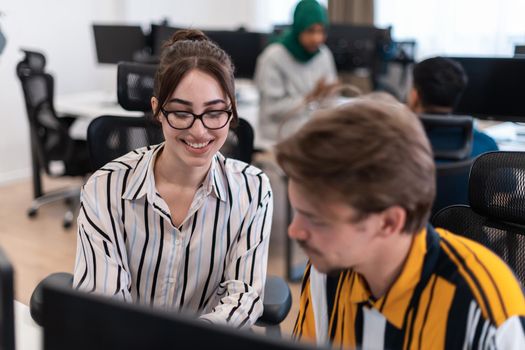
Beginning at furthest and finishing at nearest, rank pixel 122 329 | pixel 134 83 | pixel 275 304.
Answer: pixel 134 83 < pixel 275 304 < pixel 122 329

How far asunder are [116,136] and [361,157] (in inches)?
48.2

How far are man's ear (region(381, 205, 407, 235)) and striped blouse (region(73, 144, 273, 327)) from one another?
2.09 ft

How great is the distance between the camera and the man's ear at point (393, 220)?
0.95m

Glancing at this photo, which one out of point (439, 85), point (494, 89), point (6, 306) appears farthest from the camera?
point (494, 89)

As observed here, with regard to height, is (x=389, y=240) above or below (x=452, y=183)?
above

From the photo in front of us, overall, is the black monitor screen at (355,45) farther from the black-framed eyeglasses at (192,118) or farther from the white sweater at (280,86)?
the black-framed eyeglasses at (192,118)

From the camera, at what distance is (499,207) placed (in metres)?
1.45

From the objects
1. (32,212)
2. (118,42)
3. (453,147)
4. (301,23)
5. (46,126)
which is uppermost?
(301,23)

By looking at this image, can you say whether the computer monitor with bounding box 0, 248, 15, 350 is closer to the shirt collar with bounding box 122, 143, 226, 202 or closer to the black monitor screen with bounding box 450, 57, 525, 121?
the shirt collar with bounding box 122, 143, 226, 202

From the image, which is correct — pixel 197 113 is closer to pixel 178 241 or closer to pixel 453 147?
pixel 178 241

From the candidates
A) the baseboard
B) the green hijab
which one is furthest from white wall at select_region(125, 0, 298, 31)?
the green hijab

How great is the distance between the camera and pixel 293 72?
12.5 ft

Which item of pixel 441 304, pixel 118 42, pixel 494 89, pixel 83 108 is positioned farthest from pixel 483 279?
pixel 118 42

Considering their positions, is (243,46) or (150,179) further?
(243,46)
